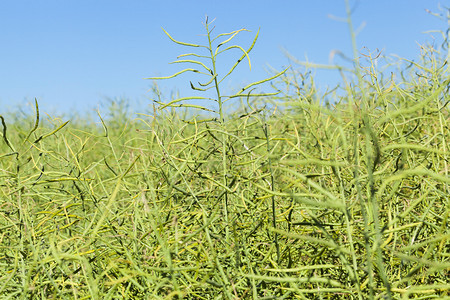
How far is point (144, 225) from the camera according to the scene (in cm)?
98

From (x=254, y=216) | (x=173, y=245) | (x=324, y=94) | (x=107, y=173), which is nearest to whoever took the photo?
(x=173, y=245)

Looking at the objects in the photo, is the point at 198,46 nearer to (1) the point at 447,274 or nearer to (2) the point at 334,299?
(2) the point at 334,299

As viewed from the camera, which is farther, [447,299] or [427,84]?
[427,84]

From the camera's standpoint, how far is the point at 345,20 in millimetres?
500

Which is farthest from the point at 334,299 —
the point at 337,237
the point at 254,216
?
the point at 254,216

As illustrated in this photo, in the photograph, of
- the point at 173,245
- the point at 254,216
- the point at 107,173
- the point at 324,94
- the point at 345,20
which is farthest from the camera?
the point at 107,173

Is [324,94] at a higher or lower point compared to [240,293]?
higher

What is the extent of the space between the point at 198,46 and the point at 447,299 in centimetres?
60

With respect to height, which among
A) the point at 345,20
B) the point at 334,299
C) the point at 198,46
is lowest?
the point at 334,299

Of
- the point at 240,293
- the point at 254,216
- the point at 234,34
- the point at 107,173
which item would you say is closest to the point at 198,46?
the point at 234,34

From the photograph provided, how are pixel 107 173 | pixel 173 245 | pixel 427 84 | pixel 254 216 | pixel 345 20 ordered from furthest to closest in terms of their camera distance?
pixel 107 173 < pixel 427 84 < pixel 254 216 < pixel 173 245 < pixel 345 20

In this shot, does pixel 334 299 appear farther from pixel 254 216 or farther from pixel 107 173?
pixel 107 173

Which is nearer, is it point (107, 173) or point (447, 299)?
point (447, 299)

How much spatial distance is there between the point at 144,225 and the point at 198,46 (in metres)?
0.40
